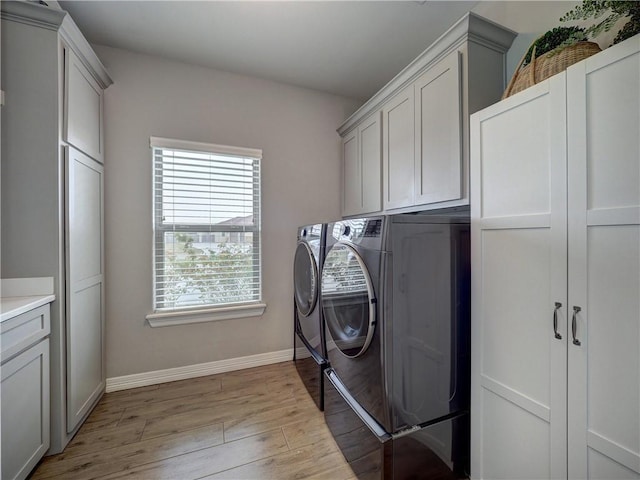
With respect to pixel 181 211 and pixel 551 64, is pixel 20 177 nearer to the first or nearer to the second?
pixel 181 211

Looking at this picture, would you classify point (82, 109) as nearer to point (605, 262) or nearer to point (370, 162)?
point (370, 162)

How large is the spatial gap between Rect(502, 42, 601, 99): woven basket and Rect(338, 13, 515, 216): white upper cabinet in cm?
32

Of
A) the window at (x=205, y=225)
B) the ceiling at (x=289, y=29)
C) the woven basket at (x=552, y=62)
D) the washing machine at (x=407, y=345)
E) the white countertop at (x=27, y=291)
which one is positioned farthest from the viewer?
the window at (x=205, y=225)

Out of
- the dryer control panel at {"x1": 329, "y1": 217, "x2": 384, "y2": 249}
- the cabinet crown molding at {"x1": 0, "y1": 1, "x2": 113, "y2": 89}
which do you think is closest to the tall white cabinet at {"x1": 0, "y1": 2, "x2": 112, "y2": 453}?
the cabinet crown molding at {"x1": 0, "y1": 1, "x2": 113, "y2": 89}

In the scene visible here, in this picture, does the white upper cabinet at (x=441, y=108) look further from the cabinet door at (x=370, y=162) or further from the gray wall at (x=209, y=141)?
the gray wall at (x=209, y=141)

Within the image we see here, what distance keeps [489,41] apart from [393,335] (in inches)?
65.5

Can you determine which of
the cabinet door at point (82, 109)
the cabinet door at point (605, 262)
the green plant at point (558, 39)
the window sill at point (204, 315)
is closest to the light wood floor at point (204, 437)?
the window sill at point (204, 315)

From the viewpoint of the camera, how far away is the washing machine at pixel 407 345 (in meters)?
1.18

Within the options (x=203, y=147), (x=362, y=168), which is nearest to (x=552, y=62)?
(x=362, y=168)

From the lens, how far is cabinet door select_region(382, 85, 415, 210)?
1.85m

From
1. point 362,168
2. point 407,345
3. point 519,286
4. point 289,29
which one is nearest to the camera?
point 519,286

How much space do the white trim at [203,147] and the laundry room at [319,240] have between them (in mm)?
18

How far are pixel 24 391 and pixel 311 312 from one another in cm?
155

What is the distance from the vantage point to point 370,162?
2322 millimetres
